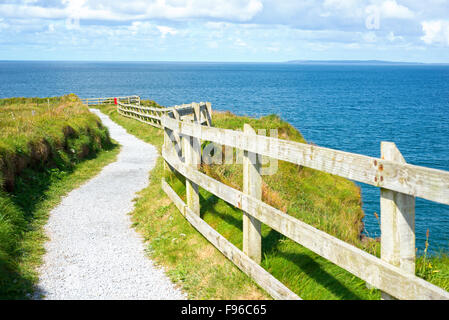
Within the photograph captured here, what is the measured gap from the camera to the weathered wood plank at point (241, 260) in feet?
14.4

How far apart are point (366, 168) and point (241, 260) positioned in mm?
2524

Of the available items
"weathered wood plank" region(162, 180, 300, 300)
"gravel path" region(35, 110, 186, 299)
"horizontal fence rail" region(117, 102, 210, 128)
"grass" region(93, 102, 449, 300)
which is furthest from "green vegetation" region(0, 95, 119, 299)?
"horizontal fence rail" region(117, 102, 210, 128)

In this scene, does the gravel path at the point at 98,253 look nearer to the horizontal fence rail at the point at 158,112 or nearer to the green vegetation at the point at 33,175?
the green vegetation at the point at 33,175

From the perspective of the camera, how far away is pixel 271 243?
559 centimetres

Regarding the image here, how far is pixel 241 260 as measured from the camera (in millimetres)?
5211

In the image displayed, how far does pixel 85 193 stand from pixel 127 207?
6.18 feet

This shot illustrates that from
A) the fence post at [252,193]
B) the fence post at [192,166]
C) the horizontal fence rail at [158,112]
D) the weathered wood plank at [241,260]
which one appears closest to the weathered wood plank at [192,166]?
the fence post at [192,166]

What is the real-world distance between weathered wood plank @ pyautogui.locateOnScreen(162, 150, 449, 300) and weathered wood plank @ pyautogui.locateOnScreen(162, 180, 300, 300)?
635mm

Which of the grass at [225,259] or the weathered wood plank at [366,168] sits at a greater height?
the weathered wood plank at [366,168]

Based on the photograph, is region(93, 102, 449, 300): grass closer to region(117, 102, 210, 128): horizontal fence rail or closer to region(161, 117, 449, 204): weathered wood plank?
region(161, 117, 449, 204): weathered wood plank

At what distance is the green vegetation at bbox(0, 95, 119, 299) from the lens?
5859 millimetres

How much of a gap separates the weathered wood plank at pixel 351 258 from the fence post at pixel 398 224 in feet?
0.30

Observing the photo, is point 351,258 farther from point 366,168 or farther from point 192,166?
point 192,166

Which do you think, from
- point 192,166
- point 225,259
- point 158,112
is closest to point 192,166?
point 192,166
